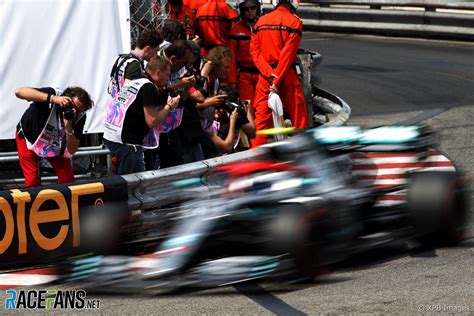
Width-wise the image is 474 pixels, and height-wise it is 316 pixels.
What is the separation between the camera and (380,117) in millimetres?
14570

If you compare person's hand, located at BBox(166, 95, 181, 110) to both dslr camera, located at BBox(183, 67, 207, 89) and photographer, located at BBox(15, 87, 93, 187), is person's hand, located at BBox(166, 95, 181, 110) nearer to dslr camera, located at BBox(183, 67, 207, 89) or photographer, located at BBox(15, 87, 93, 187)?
photographer, located at BBox(15, 87, 93, 187)

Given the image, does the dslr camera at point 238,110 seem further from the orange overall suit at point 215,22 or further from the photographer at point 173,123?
the orange overall suit at point 215,22

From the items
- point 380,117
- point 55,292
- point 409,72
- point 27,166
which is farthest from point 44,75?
point 409,72

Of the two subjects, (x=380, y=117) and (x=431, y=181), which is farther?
(x=380, y=117)

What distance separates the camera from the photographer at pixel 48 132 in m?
9.33

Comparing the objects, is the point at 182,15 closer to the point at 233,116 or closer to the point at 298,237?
the point at 233,116

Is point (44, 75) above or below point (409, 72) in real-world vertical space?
above

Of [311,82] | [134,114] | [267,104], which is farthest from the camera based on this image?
[311,82]

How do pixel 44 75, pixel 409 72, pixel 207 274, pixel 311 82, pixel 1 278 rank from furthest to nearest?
1. pixel 409 72
2. pixel 311 82
3. pixel 44 75
4. pixel 1 278
5. pixel 207 274

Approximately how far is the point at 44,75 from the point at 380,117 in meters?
5.63

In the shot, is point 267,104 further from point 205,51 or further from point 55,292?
point 55,292

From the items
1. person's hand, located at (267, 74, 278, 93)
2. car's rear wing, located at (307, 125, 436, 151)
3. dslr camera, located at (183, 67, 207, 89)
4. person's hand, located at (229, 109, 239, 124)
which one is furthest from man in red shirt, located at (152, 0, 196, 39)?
car's rear wing, located at (307, 125, 436, 151)

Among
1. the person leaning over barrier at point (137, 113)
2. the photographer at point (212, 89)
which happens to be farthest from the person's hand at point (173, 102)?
the photographer at point (212, 89)

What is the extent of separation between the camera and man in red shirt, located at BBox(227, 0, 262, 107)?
13070mm
